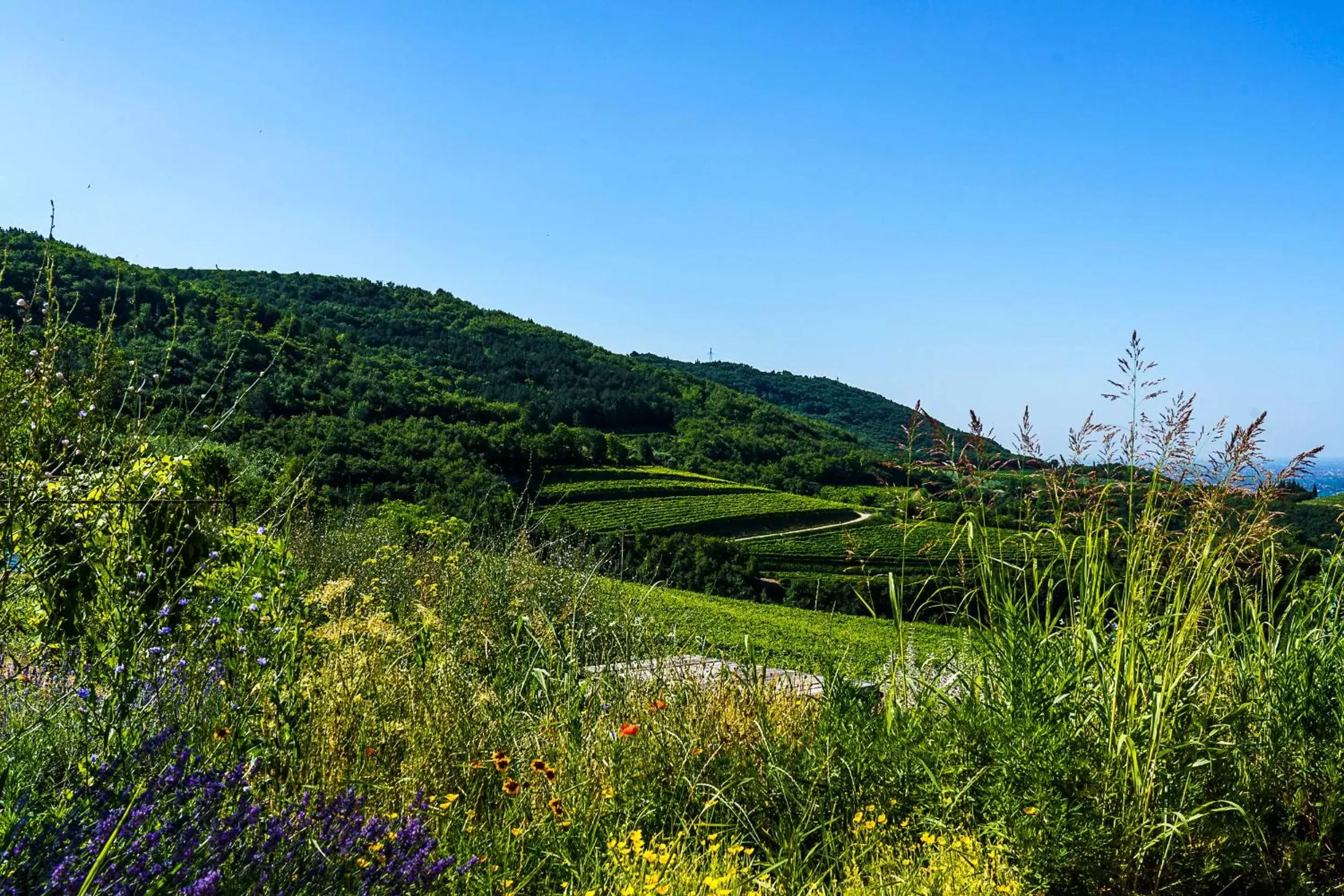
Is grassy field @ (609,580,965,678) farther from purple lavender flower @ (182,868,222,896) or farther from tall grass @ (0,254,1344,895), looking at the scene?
purple lavender flower @ (182,868,222,896)

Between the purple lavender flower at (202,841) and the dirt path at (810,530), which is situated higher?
the purple lavender flower at (202,841)

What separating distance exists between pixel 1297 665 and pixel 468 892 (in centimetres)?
239

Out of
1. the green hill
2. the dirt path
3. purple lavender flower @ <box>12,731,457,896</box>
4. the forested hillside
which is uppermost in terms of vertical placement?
the green hill

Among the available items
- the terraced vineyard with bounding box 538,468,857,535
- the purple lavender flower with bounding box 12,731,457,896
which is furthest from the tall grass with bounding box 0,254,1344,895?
the terraced vineyard with bounding box 538,468,857,535

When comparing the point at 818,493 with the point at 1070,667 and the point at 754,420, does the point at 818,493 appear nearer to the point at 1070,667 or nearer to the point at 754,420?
the point at 754,420

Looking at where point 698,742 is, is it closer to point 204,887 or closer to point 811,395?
point 204,887

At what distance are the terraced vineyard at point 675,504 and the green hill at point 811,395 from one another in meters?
42.0

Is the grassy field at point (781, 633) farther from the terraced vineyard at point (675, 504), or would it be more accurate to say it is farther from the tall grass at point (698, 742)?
the terraced vineyard at point (675, 504)

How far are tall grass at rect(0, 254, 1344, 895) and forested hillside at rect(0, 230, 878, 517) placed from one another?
772 mm

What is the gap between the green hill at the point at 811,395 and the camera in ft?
269

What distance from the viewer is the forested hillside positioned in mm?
17906

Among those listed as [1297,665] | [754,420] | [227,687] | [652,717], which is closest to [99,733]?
[227,687]

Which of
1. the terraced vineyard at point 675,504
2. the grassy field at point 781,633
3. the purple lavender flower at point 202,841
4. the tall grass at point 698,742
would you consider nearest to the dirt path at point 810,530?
the terraced vineyard at point 675,504

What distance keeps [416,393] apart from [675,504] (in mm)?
12193
